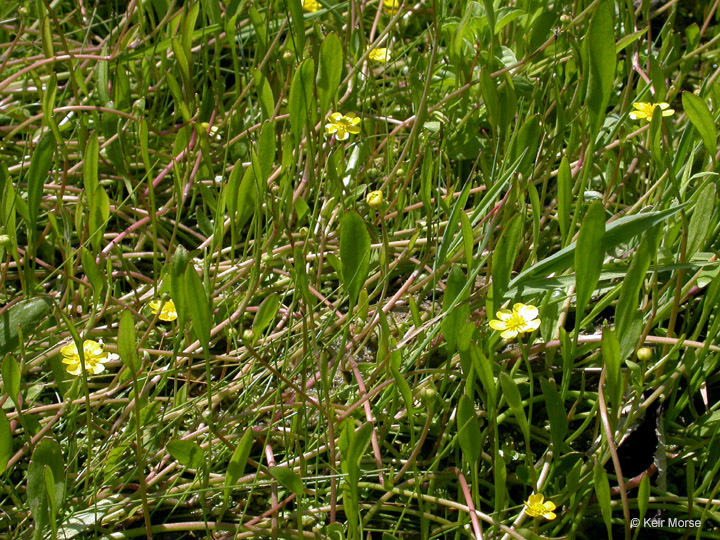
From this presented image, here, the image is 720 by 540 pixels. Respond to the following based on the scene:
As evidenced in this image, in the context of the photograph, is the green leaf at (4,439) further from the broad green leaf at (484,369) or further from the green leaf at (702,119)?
the green leaf at (702,119)

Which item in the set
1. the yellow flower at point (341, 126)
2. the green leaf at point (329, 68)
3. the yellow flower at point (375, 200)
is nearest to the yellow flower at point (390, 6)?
the yellow flower at point (341, 126)

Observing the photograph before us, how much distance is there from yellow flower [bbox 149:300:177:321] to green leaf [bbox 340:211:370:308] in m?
0.30

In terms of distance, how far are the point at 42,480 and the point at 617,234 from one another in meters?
0.83

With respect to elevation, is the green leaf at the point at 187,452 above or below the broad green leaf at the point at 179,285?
below

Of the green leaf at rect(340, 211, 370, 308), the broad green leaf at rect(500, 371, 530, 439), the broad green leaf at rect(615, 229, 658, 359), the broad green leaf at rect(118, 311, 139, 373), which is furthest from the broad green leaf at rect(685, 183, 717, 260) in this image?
the broad green leaf at rect(118, 311, 139, 373)

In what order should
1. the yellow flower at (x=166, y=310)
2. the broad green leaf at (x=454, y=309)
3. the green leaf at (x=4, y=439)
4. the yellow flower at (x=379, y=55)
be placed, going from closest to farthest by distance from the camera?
the green leaf at (x=4, y=439), the broad green leaf at (x=454, y=309), the yellow flower at (x=166, y=310), the yellow flower at (x=379, y=55)

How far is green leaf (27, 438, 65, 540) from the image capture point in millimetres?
922

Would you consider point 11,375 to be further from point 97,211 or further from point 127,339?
point 97,211

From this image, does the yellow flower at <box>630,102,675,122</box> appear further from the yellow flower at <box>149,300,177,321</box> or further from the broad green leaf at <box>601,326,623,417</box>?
the yellow flower at <box>149,300,177,321</box>

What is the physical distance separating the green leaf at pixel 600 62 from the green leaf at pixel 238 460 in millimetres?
728

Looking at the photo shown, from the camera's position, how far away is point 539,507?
102 centimetres

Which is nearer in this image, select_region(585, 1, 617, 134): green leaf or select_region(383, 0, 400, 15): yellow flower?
select_region(585, 1, 617, 134): green leaf

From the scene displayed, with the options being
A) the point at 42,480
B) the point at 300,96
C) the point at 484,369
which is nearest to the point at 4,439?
the point at 42,480

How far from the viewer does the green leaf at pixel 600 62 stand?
1131mm
